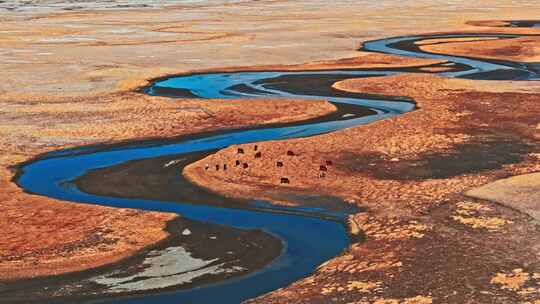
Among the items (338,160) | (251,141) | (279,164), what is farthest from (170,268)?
(251,141)

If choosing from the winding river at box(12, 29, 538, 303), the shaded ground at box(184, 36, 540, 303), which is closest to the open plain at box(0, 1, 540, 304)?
the shaded ground at box(184, 36, 540, 303)

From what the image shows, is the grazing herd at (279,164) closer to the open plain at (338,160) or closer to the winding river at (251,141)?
the open plain at (338,160)

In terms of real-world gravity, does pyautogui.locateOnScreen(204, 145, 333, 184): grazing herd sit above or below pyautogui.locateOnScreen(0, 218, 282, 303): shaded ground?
below

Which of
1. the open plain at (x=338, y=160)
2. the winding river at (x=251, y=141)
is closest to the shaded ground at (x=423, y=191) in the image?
the open plain at (x=338, y=160)

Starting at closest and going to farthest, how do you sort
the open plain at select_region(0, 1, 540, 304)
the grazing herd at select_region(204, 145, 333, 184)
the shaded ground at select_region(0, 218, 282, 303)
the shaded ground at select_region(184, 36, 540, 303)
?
the shaded ground at select_region(184, 36, 540, 303) < the shaded ground at select_region(0, 218, 282, 303) < the open plain at select_region(0, 1, 540, 304) < the grazing herd at select_region(204, 145, 333, 184)

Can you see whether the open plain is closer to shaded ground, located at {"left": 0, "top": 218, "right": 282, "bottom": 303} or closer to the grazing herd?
the grazing herd

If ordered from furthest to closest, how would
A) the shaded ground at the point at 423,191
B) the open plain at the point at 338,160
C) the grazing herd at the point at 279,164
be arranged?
1. the grazing herd at the point at 279,164
2. the open plain at the point at 338,160
3. the shaded ground at the point at 423,191

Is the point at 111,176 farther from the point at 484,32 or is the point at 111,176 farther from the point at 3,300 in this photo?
the point at 484,32

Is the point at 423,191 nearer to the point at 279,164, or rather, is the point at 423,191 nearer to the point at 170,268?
the point at 279,164

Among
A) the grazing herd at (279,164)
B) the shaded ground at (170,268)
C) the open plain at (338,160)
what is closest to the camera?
the shaded ground at (170,268)
